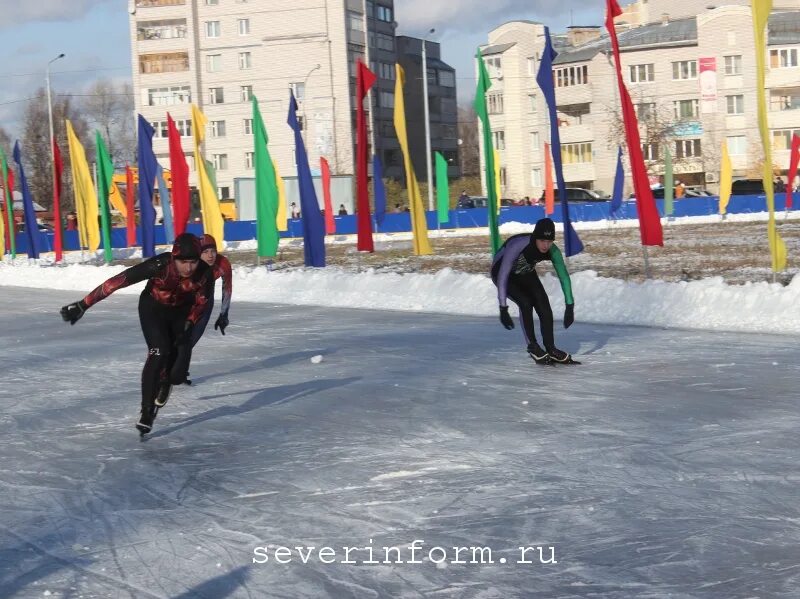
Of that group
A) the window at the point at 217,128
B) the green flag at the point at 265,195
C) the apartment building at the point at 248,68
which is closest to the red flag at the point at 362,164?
the green flag at the point at 265,195

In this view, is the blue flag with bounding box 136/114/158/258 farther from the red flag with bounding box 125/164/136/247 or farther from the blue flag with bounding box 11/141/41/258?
the red flag with bounding box 125/164/136/247

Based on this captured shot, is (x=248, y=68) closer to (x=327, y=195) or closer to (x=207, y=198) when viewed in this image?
(x=327, y=195)

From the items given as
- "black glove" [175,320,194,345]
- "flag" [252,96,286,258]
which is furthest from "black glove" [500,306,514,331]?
"flag" [252,96,286,258]

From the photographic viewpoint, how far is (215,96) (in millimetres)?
86375

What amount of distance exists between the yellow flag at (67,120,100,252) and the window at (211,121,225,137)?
2170 inches

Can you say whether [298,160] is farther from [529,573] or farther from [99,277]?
[529,573]

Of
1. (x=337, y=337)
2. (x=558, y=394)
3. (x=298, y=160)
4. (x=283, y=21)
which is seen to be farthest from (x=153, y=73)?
(x=558, y=394)

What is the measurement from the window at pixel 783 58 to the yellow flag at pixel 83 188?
55394 millimetres

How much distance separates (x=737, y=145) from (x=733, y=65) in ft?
16.7

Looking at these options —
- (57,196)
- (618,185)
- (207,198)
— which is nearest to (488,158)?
(207,198)

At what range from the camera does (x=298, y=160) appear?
23875 mm

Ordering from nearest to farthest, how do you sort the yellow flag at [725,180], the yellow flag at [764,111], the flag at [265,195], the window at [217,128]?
the yellow flag at [764,111], the flag at [265,195], the yellow flag at [725,180], the window at [217,128]

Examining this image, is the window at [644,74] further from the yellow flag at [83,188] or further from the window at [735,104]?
the yellow flag at [83,188]

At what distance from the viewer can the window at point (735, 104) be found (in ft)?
252
